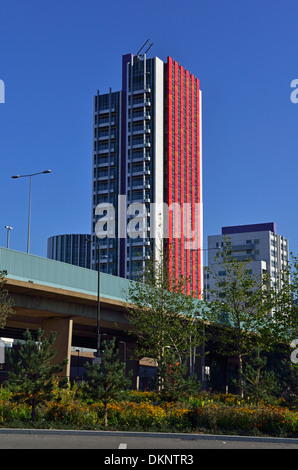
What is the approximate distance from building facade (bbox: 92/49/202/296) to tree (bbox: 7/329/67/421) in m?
113

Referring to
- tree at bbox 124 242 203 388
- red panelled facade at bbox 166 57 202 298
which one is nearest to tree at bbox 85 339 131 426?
tree at bbox 124 242 203 388

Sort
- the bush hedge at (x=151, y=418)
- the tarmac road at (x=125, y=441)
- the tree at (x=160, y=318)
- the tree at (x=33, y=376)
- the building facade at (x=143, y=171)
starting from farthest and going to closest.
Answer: the building facade at (x=143, y=171), the tree at (x=160, y=318), the tree at (x=33, y=376), the bush hedge at (x=151, y=418), the tarmac road at (x=125, y=441)

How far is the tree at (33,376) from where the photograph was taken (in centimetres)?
2129

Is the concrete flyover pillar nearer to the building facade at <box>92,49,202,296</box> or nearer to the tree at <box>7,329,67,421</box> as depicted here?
the tree at <box>7,329,67,421</box>

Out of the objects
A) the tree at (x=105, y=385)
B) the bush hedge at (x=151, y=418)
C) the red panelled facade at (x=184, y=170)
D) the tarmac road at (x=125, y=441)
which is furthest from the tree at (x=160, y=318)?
the red panelled facade at (x=184, y=170)

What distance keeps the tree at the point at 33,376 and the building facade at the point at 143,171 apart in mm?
112867

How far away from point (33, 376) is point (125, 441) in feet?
15.4

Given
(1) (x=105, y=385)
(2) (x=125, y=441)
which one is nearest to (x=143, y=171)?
(1) (x=105, y=385)

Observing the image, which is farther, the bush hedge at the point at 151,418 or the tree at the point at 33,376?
the tree at the point at 33,376

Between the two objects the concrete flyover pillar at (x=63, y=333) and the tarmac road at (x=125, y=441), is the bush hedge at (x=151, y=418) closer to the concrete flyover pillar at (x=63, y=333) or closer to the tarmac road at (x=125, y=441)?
the tarmac road at (x=125, y=441)

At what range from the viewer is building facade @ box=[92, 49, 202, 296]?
13950 centimetres

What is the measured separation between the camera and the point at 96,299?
148 feet

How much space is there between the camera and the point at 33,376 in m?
21.9
